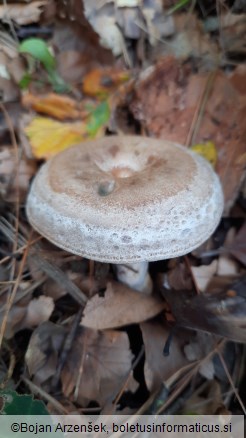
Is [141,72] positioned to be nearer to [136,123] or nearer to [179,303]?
[136,123]

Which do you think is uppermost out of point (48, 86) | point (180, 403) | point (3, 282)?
point (48, 86)

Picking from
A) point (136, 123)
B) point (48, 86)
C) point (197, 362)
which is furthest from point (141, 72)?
point (197, 362)

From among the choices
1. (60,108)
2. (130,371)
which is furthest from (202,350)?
(60,108)

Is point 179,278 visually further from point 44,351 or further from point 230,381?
point 44,351

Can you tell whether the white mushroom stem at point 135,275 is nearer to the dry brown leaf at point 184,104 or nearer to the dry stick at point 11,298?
the dry stick at point 11,298

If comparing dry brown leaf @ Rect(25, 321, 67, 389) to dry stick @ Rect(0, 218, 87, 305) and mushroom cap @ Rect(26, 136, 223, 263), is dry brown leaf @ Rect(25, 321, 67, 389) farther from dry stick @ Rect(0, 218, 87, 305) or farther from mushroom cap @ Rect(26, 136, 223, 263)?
mushroom cap @ Rect(26, 136, 223, 263)

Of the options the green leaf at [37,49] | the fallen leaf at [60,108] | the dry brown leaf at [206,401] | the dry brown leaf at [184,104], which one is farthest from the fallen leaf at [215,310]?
the green leaf at [37,49]
